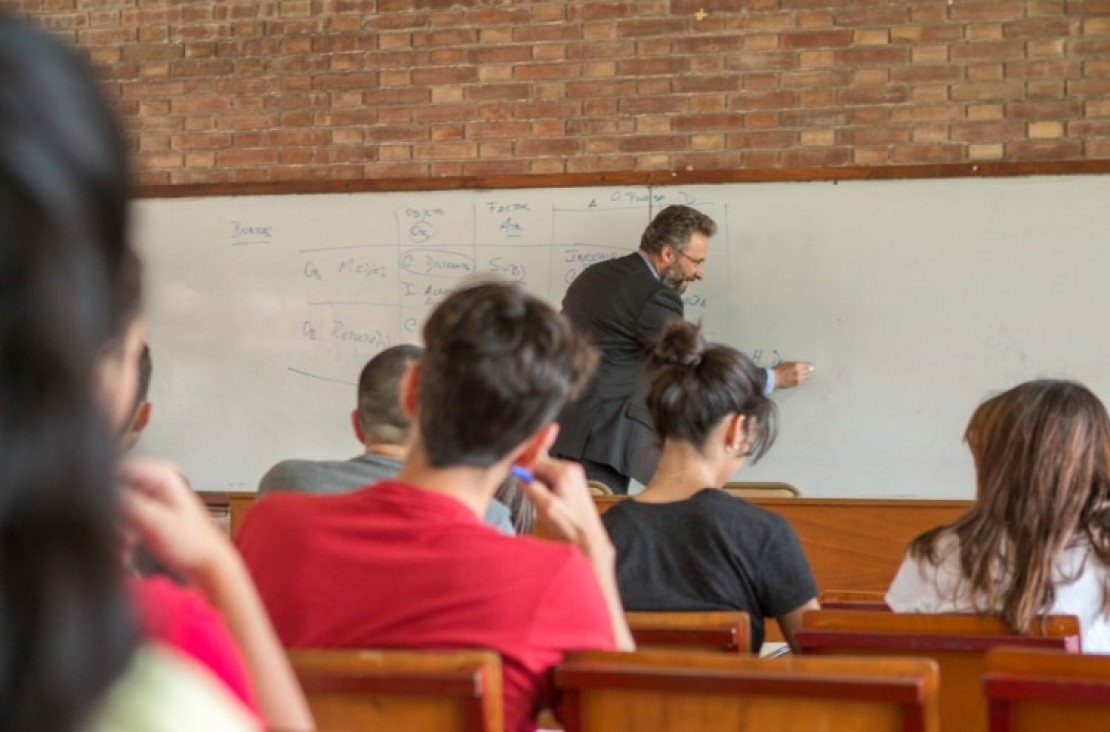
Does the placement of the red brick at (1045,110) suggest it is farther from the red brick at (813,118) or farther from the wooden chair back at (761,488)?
the wooden chair back at (761,488)

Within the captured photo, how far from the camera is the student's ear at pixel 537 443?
1.92 m

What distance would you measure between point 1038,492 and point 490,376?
113cm

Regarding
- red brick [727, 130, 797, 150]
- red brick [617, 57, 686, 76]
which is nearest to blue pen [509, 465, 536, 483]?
red brick [727, 130, 797, 150]

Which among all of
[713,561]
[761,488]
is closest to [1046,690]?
[713,561]

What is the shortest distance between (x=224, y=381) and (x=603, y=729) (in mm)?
5064

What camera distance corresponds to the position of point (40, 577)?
46cm

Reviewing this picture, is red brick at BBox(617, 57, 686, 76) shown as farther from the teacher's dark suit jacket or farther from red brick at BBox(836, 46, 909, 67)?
the teacher's dark suit jacket

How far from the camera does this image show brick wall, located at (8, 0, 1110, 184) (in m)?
5.83

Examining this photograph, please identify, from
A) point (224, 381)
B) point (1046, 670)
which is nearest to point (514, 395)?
point (1046, 670)

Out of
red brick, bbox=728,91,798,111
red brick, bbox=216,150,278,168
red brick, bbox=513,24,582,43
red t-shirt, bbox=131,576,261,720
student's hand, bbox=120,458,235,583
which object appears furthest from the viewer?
red brick, bbox=216,150,278,168

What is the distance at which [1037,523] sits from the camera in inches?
99.7

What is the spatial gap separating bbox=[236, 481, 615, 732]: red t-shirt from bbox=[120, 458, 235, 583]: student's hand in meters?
0.76

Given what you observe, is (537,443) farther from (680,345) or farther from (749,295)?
(749,295)

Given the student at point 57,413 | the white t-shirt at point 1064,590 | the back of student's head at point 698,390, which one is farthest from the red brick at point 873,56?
the student at point 57,413
